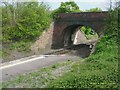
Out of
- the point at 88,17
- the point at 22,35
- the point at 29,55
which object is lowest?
the point at 29,55

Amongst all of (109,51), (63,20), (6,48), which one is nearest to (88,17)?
(63,20)

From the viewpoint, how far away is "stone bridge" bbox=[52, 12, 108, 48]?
29.1 metres

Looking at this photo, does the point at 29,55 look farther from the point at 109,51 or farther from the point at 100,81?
the point at 100,81

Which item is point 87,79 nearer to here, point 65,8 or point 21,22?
point 21,22

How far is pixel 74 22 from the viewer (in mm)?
30500

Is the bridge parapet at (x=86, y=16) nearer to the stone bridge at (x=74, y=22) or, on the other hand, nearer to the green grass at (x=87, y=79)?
the stone bridge at (x=74, y=22)

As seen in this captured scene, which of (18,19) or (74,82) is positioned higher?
(18,19)

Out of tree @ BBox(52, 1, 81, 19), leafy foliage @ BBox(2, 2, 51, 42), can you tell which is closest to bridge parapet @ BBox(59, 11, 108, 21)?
tree @ BBox(52, 1, 81, 19)

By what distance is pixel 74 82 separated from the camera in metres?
10.1

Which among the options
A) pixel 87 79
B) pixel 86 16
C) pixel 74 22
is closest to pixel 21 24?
pixel 74 22

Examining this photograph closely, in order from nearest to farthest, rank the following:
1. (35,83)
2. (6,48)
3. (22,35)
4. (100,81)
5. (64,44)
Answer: (100,81)
(35,83)
(6,48)
(22,35)
(64,44)

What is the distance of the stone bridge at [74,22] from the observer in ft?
95.6

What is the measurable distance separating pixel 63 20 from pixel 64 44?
337 centimetres

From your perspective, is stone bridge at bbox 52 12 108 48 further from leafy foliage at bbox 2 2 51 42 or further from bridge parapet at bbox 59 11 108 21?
leafy foliage at bbox 2 2 51 42
